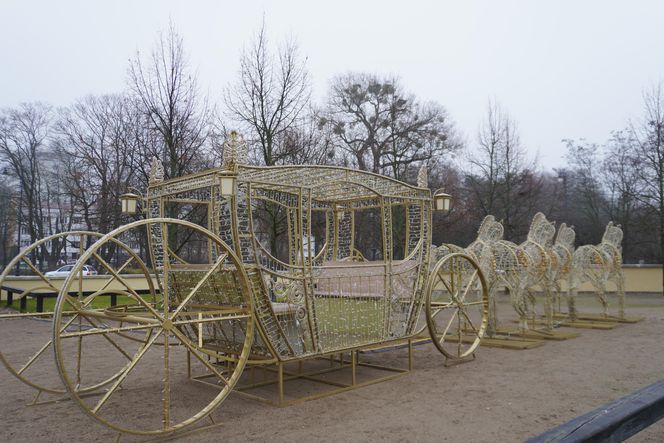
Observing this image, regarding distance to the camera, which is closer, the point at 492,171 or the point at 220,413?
the point at 220,413

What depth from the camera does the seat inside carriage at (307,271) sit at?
5.86 m

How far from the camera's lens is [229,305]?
19.6 ft

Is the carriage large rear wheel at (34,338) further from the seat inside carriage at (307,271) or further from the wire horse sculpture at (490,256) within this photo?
the wire horse sculpture at (490,256)

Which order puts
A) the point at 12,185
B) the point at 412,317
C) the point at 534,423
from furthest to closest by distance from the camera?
the point at 12,185 < the point at 412,317 < the point at 534,423

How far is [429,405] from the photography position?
6.24 metres

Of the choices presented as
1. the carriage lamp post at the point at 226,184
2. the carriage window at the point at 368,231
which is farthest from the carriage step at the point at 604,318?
the carriage lamp post at the point at 226,184

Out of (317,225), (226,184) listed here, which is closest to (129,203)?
(226,184)

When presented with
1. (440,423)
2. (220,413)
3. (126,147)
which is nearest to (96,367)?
(220,413)

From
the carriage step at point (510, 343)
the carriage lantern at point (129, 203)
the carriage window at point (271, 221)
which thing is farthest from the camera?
the carriage window at point (271, 221)

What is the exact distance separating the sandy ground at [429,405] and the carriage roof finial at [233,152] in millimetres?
2611

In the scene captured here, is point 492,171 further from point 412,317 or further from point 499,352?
point 412,317

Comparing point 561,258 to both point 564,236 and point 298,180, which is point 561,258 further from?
point 298,180

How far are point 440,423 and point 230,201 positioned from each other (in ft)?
10.1

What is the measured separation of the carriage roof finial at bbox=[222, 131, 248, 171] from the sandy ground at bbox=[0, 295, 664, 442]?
2.61 metres
